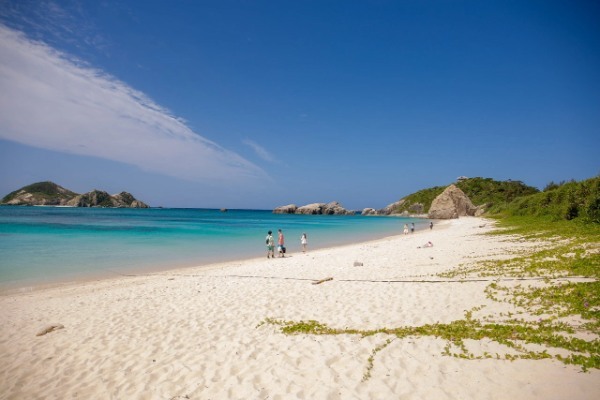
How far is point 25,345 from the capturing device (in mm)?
8078

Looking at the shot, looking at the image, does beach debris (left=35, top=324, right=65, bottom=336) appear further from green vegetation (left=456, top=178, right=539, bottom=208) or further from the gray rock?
the gray rock

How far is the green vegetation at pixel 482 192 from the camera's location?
11793 centimetres

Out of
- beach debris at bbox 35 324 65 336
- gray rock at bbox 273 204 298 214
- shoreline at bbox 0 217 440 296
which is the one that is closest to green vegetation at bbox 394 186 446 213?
gray rock at bbox 273 204 298 214

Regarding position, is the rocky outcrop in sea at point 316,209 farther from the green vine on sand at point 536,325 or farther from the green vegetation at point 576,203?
the green vine on sand at point 536,325

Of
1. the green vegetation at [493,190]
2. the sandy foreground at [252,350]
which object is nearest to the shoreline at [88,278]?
the sandy foreground at [252,350]

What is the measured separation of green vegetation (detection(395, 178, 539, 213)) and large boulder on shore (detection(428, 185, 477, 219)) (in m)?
8.10

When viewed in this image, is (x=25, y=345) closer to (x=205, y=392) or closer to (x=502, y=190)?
(x=205, y=392)

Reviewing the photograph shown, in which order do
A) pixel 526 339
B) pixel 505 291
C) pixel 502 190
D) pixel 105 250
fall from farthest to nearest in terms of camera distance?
pixel 502 190 < pixel 105 250 < pixel 505 291 < pixel 526 339

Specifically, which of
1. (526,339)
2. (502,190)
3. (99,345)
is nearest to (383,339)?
(526,339)

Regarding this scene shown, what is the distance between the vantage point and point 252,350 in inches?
283

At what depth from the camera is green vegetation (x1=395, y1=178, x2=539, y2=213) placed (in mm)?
117931

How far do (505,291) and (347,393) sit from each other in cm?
Result: 778

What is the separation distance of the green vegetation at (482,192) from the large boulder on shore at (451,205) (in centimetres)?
810

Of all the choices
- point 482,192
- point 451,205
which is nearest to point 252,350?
point 451,205
